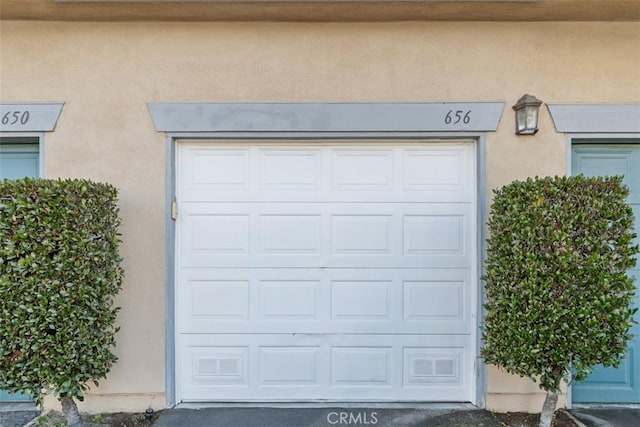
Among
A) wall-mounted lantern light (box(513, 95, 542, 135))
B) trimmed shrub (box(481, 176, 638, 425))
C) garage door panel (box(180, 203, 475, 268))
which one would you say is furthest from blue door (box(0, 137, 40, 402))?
wall-mounted lantern light (box(513, 95, 542, 135))

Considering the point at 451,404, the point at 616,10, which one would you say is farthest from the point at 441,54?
the point at 451,404

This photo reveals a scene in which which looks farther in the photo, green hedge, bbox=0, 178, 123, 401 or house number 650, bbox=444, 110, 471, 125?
house number 650, bbox=444, 110, 471, 125

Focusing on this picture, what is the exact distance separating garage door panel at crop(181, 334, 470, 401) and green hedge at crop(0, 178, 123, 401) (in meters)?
0.94

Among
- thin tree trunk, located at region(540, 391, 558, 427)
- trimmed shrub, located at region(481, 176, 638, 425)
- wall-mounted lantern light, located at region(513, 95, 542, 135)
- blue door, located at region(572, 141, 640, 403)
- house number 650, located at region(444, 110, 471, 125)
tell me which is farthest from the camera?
blue door, located at region(572, 141, 640, 403)

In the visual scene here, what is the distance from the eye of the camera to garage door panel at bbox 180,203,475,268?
334 centimetres

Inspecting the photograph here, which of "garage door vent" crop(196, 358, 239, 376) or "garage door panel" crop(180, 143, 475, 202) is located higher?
"garage door panel" crop(180, 143, 475, 202)

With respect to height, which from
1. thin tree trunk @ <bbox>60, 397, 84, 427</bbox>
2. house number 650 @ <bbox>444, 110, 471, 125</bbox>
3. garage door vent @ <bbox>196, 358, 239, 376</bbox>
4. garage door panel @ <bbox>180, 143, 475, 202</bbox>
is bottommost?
thin tree trunk @ <bbox>60, 397, 84, 427</bbox>

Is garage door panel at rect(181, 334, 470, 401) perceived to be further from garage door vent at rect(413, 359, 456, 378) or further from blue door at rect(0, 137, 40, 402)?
blue door at rect(0, 137, 40, 402)

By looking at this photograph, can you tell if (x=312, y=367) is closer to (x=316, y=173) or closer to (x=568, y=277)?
(x=316, y=173)

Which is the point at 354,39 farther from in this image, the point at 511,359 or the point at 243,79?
the point at 511,359

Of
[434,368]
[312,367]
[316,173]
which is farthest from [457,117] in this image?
[312,367]

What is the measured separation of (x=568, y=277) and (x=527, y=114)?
4.48 feet

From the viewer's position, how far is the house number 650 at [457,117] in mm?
3205

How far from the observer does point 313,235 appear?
11.0 feet
